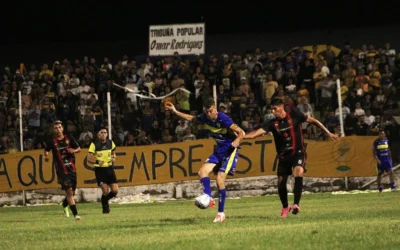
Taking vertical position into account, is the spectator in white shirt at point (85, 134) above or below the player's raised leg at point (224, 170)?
above

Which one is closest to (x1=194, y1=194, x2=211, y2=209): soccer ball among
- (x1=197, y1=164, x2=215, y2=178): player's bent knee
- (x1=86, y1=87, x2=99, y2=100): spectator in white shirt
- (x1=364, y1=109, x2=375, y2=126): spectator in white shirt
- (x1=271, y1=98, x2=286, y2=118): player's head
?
(x1=197, y1=164, x2=215, y2=178): player's bent knee

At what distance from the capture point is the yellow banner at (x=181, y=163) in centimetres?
3044

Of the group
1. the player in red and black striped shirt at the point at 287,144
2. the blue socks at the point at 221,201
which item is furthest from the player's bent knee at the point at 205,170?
the player in red and black striped shirt at the point at 287,144

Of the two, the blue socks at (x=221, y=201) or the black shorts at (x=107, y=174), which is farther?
the black shorts at (x=107, y=174)

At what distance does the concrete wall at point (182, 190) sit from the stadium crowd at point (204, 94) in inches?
58.6

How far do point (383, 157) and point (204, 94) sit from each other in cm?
605

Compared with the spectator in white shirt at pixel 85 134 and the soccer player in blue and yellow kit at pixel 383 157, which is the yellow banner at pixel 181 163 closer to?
the spectator in white shirt at pixel 85 134

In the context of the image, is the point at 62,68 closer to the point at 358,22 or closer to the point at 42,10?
the point at 42,10

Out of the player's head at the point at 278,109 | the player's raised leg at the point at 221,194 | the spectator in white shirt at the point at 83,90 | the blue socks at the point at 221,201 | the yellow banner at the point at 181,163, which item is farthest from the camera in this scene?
the spectator in white shirt at the point at 83,90

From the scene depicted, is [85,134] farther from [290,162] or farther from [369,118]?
[290,162]

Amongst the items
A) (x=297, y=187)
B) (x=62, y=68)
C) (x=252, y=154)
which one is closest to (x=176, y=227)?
(x=297, y=187)

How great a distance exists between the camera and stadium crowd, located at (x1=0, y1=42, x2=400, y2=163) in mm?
29891

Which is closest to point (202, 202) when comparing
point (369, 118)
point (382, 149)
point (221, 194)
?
point (221, 194)

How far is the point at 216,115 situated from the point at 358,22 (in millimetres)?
21258
